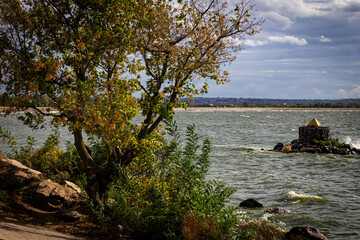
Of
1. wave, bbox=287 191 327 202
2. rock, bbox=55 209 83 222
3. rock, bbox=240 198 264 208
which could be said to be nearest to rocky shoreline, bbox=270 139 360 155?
wave, bbox=287 191 327 202

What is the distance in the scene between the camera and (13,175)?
10461 mm

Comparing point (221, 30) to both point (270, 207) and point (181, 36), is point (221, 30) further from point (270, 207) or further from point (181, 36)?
point (270, 207)

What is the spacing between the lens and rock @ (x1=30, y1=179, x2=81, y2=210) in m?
9.73

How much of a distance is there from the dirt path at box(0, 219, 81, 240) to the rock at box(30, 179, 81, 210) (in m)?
1.45

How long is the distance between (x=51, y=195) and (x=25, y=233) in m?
2.51

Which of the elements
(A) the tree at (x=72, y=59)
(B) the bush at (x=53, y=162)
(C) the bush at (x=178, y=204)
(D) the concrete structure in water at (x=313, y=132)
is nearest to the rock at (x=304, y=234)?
(C) the bush at (x=178, y=204)

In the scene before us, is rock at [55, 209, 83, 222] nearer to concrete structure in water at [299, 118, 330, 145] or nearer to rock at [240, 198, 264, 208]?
rock at [240, 198, 264, 208]

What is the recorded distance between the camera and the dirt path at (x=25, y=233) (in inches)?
279

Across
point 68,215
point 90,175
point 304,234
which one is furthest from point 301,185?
point 68,215

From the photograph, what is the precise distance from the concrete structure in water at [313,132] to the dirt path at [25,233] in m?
28.4

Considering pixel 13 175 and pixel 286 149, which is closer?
pixel 13 175

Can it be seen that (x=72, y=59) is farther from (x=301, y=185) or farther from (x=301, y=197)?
(x=301, y=185)

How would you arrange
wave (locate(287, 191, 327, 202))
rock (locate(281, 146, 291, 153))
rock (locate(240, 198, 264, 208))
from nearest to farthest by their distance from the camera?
rock (locate(240, 198, 264, 208))
wave (locate(287, 191, 327, 202))
rock (locate(281, 146, 291, 153))

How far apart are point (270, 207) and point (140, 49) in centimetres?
825
